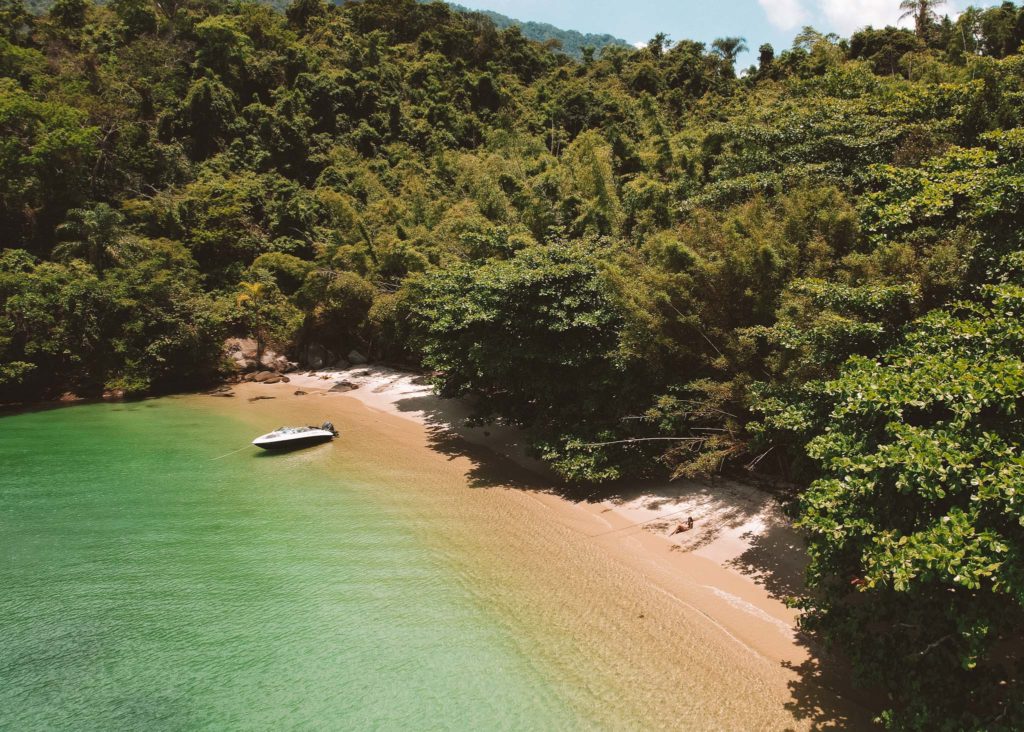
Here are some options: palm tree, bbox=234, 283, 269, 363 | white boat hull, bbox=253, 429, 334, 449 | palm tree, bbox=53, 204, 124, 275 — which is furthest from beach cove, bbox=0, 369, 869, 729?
palm tree, bbox=53, 204, 124, 275

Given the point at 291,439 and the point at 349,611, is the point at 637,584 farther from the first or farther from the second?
the point at 291,439

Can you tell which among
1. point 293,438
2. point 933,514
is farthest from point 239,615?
point 933,514

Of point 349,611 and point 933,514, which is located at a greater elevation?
point 933,514

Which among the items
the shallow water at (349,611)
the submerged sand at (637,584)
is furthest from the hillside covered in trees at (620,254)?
the shallow water at (349,611)

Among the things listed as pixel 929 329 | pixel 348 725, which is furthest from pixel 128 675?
pixel 929 329

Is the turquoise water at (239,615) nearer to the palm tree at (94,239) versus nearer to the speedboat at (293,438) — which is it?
the speedboat at (293,438)

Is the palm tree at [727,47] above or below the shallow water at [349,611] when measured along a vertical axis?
above
